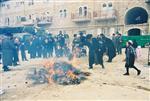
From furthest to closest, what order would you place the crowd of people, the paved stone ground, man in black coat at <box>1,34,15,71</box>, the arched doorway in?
1. the arched doorway
2. man in black coat at <box>1,34,15,71</box>
3. the crowd of people
4. the paved stone ground

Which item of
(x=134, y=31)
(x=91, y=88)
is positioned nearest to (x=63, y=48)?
(x=91, y=88)

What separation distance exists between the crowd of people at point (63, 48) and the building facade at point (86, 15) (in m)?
15.9

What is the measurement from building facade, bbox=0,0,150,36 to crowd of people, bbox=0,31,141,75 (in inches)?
625

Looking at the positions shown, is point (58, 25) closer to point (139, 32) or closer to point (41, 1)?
point (41, 1)

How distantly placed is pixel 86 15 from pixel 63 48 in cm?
1927

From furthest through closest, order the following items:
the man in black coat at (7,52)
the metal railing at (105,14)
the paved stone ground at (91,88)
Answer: the metal railing at (105,14)
the man in black coat at (7,52)
the paved stone ground at (91,88)

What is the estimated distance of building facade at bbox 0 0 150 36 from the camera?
37.6 metres

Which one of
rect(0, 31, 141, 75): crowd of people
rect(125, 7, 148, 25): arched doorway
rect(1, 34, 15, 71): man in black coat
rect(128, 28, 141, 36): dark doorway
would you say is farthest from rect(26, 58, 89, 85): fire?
rect(125, 7, 148, 25): arched doorway

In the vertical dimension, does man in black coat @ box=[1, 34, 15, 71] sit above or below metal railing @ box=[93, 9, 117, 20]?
below

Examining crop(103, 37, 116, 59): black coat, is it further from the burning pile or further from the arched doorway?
the arched doorway

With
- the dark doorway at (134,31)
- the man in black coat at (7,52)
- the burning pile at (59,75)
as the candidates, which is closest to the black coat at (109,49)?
the burning pile at (59,75)

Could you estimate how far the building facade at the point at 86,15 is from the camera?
3762 cm

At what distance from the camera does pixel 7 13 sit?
51406 mm

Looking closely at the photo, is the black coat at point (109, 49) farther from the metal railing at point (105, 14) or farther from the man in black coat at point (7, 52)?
the metal railing at point (105, 14)
